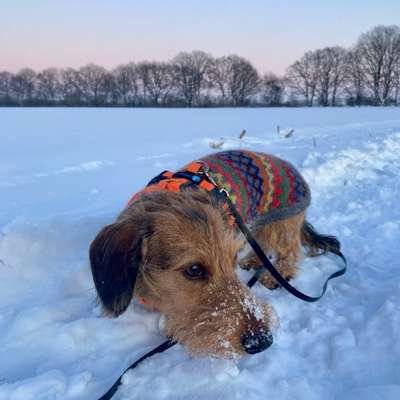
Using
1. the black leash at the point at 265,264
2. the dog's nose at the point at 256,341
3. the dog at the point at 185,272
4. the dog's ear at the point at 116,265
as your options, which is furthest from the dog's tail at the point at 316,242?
the dog's ear at the point at 116,265

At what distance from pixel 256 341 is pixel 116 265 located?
83cm

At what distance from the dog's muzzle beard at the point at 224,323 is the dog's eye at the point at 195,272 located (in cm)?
8

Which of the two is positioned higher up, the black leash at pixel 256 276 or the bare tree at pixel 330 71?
the bare tree at pixel 330 71

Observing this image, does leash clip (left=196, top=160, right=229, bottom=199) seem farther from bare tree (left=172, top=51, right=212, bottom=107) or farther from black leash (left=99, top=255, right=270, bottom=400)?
bare tree (left=172, top=51, right=212, bottom=107)

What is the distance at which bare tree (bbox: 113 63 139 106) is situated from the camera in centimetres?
6297

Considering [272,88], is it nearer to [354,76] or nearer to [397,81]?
[354,76]

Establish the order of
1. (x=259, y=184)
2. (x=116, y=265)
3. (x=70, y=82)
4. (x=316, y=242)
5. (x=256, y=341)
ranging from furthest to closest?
(x=70, y=82), (x=316, y=242), (x=259, y=184), (x=116, y=265), (x=256, y=341)

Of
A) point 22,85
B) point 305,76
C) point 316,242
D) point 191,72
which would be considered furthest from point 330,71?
point 316,242

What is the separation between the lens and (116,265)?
2139 millimetres

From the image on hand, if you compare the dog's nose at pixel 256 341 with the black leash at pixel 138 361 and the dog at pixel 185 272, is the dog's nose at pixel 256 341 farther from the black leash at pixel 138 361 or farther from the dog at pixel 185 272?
the black leash at pixel 138 361

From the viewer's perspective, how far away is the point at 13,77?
62.0m

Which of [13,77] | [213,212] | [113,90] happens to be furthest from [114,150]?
[13,77]

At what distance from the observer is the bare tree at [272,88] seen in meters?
63.2

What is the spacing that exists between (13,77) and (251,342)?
229 ft
